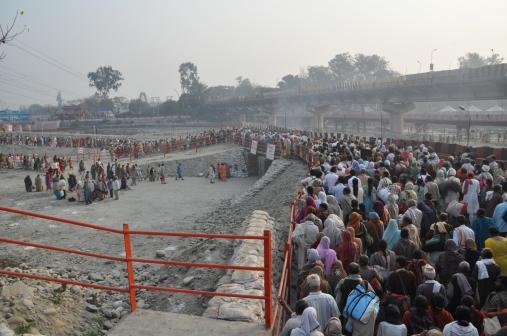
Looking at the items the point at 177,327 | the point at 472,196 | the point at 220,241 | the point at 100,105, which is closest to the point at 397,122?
the point at 472,196

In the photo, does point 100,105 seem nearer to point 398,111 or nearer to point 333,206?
point 398,111

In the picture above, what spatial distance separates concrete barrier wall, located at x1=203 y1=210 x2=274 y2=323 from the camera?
18.1 ft

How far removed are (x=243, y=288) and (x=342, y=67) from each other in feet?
486

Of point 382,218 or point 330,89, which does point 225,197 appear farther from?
point 330,89

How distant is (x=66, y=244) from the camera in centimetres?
1466

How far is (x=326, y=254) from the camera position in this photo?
632 centimetres

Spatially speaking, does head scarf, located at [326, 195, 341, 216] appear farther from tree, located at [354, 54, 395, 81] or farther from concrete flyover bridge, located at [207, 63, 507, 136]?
tree, located at [354, 54, 395, 81]

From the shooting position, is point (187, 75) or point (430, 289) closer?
point (430, 289)

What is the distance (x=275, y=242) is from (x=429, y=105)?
122 metres

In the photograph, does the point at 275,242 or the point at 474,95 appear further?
the point at 474,95

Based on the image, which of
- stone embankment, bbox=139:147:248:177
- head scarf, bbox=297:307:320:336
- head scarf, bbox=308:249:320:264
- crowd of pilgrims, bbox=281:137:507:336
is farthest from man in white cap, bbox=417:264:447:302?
stone embankment, bbox=139:147:248:177

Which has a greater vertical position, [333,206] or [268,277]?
[268,277]

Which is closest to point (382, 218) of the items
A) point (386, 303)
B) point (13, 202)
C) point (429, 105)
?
point (386, 303)

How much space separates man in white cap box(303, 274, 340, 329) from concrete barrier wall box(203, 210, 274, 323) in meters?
0.97
